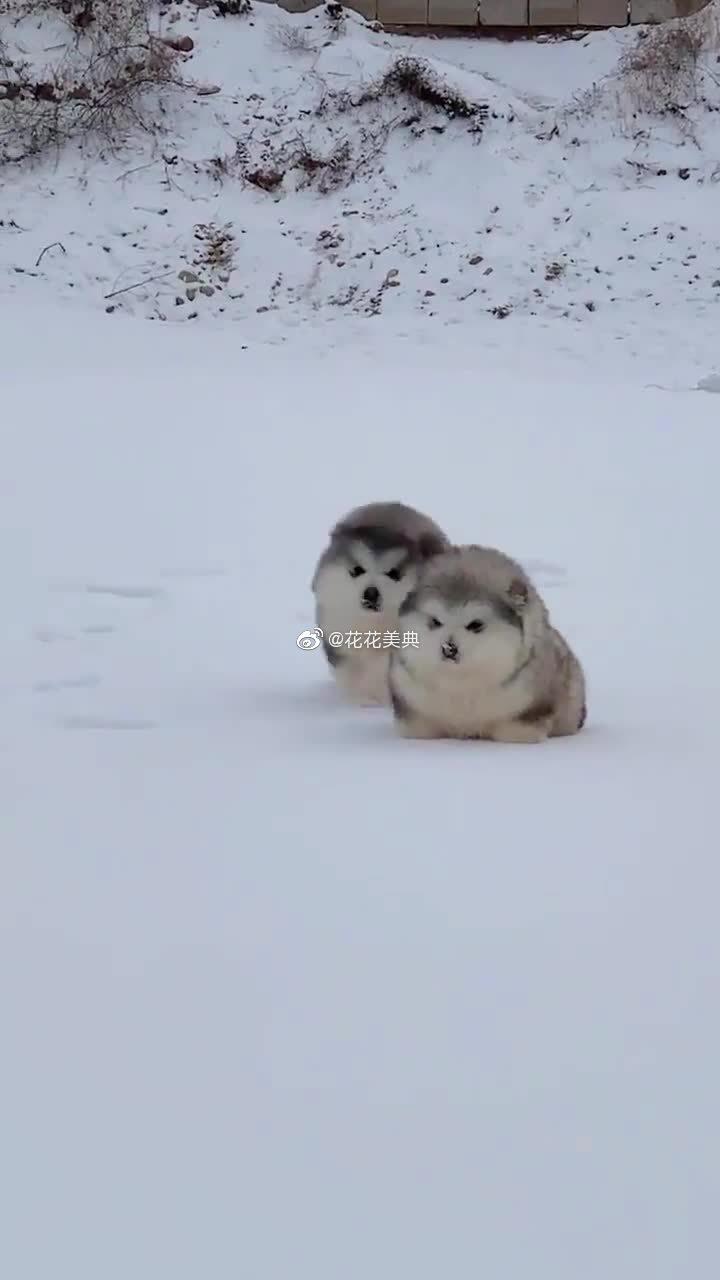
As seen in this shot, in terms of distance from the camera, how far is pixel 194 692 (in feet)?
13.4

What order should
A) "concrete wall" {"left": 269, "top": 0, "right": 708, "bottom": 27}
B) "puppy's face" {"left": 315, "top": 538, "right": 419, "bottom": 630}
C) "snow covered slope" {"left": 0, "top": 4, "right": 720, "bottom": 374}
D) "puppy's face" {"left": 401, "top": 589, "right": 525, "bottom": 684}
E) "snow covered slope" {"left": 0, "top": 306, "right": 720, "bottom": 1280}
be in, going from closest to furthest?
"snow covered slope" {"left": 0, "top": 306, "right": 720, "bottom": 1280} < "puppy's face" {"left": 401, "top": 589, "right": 525, "bottom": 684} < "puppy's face" {"left": 315, "top": 538, "right": 419, "bottom": 630} < "snow covered slope" {"left": 0, "top": 4, "right": 720, "bottom": 374} < "concrete wall" {"left": 269, "top": 0, "right": 708, "bottom": 27}

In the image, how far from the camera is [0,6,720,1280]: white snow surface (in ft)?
5.45

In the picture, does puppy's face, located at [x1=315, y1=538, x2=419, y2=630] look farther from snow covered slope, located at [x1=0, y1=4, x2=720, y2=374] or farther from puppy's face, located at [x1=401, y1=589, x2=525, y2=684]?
snow covered slope, located at [x1=0, y1=4, x2=720, y2=374]

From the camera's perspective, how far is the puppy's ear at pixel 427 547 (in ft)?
13.1

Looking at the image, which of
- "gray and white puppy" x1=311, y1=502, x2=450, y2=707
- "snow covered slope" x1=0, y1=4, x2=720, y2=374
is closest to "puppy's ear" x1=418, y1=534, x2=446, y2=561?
"gray and white puppy" x1=311, y1=502, x2=450, y2=707

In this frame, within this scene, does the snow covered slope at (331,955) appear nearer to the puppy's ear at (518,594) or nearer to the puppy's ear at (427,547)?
the puppy's ear at (518,594)

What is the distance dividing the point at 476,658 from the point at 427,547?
662 millimetres

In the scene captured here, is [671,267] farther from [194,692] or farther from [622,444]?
[194,692]

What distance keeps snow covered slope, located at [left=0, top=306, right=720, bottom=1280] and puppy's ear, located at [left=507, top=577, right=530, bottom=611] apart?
1.08 ft

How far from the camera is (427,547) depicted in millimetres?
4012

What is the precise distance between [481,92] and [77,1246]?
12325mm

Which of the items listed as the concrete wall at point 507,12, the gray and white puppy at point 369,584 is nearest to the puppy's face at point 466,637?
the gray and white puppy at point 369,584

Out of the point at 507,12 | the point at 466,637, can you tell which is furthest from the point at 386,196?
the point at 466,637

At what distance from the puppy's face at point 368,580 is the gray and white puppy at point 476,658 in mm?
370
